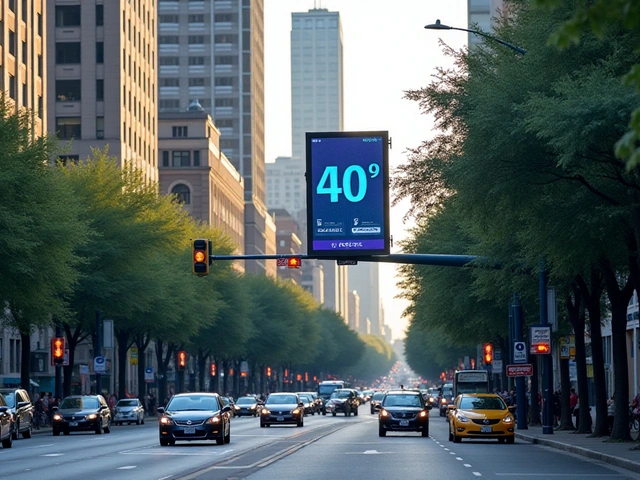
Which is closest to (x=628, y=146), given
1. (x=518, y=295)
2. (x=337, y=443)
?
(x=337, y=443)

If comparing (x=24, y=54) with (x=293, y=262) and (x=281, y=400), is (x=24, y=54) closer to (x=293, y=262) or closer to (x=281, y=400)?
(x=281, y=400)

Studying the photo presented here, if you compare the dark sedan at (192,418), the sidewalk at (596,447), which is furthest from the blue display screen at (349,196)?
the sidewalk at (596,447)

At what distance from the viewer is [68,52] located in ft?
378

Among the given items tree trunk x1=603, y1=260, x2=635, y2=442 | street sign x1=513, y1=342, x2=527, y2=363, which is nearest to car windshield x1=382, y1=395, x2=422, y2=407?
street sign x1=513, y1=342, x2=527, y2=363

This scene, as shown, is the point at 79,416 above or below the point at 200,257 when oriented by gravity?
below

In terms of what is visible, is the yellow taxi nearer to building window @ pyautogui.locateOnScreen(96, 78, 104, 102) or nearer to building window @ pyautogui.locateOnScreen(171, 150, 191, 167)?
building window @ pyautogui.locateOnScreen(96, 78, 104, 102)

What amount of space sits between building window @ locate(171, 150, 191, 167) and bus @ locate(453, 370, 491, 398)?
86.4 meters

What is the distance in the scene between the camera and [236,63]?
7638 inches

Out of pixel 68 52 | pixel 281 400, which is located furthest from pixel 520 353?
pixel 68 52

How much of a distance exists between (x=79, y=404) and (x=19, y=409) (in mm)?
7079

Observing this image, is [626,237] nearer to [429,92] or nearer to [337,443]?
[429,92]

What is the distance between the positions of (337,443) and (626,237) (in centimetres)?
1231

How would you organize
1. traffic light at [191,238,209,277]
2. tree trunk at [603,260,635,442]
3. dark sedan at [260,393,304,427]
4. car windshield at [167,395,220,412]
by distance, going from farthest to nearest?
dark sedan at [260,393,304,427]
tree trunk at [603,260,635,442]
car windshield at [167,395,220,412]
traffic light at [191,238,209,277]

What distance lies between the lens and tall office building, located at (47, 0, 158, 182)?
4456 inches
